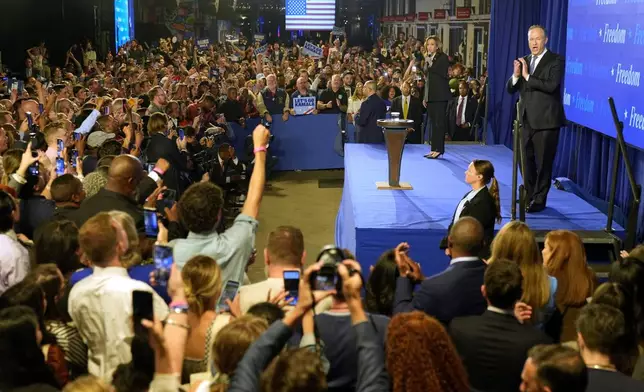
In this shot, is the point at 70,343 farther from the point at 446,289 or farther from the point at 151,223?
the point at 446,289

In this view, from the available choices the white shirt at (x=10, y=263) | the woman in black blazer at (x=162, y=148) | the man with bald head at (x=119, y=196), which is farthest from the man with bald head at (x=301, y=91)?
the white shirt at (x=10, y=263)

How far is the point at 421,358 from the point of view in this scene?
2660 mm

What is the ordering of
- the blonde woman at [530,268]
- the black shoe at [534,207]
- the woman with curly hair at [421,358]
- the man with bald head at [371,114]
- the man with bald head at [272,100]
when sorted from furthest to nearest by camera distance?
the man with bald head at [272,100] < the man with bald head at [371,114] < the black shoe at [534,207] < the blonde woman at [530,268] < the woman with curly hair at [421,358]

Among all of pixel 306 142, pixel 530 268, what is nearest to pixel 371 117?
pixel 306 142

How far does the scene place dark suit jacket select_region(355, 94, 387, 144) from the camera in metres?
11.2

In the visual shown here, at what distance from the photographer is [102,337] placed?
335 centimetres

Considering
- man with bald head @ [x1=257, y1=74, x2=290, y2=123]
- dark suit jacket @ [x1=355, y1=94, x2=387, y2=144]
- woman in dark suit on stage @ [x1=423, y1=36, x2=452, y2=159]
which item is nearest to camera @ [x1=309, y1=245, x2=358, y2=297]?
woman in dark suit on stage @ [x1=423, y1=36, x2=452, y2=159]

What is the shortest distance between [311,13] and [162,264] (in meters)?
19.4

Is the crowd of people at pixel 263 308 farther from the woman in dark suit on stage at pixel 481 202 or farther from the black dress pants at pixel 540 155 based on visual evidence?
the black dress pants at pixel 540 155

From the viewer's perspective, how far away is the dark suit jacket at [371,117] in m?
11.2

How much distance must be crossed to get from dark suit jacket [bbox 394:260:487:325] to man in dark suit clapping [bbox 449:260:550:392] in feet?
1.55

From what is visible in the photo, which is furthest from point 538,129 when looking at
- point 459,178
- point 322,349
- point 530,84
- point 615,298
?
point 322,349

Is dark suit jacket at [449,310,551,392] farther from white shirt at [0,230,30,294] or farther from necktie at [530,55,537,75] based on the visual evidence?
necktie at [530,55,537,75]

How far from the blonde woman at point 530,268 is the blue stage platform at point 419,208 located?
2332 mm
